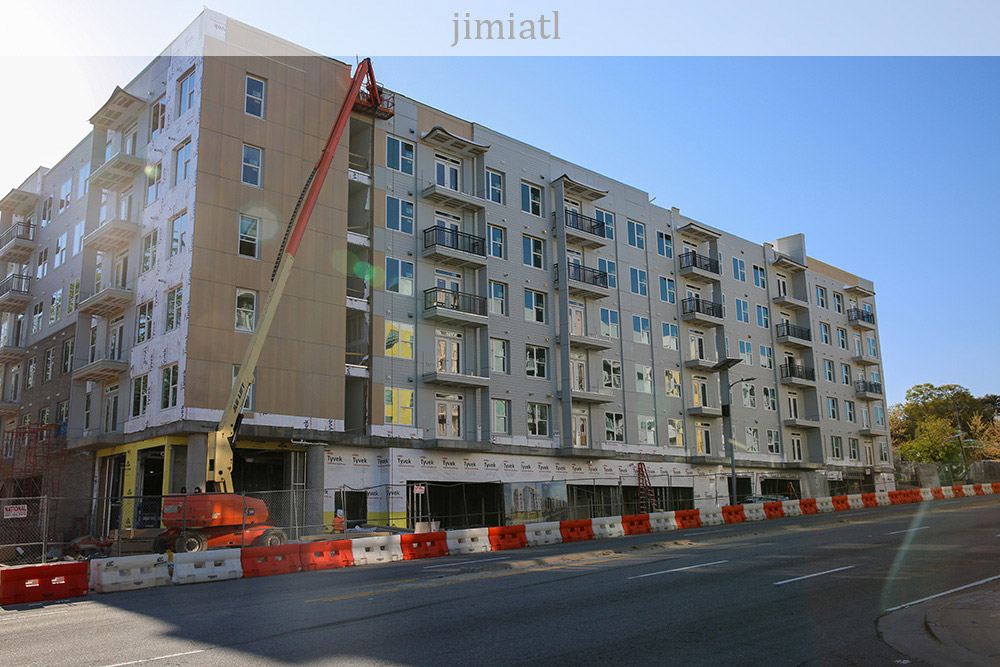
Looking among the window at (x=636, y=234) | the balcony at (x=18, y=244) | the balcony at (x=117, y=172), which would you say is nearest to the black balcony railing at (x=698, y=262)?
the window at (x=636, y=234)

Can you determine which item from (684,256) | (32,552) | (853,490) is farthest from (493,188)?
(853,490)

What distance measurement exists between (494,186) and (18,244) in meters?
29.3

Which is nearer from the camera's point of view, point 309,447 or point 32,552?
point 32,552

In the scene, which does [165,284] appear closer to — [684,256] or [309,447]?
[309,447]

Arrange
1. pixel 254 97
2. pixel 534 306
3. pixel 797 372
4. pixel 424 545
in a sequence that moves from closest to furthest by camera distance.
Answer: pixel 424 545
pixel 254 97
pixel 534 306
pixel 797 372

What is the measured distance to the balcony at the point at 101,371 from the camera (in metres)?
34.3

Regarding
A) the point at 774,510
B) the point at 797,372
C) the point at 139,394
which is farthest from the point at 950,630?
the point at 797,372

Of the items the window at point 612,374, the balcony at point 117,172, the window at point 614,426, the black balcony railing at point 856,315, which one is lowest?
→ the window at point 614,426

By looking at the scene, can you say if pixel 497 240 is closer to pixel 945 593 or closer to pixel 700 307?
pixel 700 307

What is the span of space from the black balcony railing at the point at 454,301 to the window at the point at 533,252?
5.12 m

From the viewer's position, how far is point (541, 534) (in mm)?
26156

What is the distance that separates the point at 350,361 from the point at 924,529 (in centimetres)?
2412

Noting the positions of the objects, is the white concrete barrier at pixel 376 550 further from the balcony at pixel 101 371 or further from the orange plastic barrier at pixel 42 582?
the balcony at pixel 101 371

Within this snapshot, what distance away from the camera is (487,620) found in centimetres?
1062
